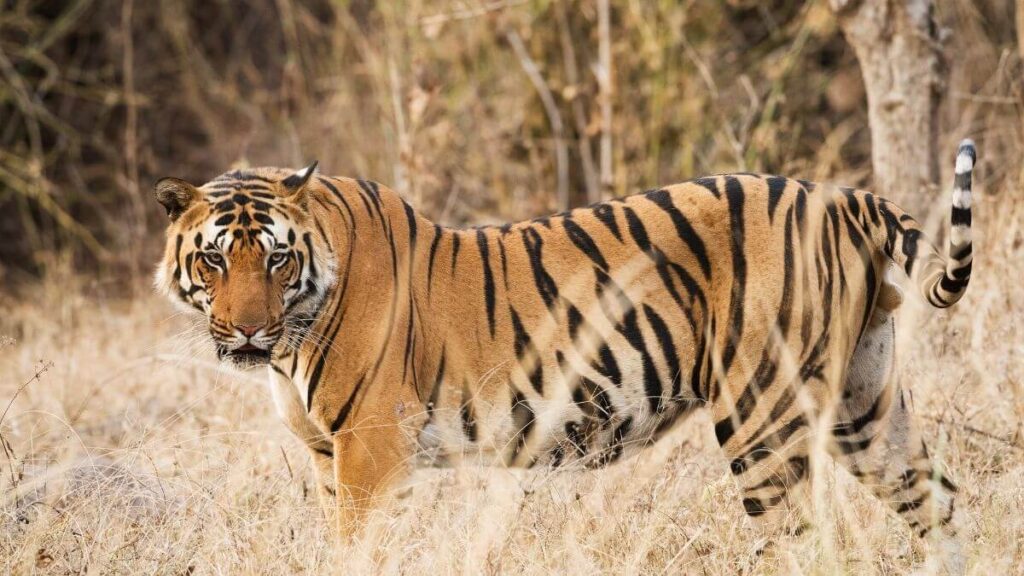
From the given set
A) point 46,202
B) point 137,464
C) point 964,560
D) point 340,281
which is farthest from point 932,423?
point 46,202

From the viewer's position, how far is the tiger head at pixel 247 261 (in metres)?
3.58

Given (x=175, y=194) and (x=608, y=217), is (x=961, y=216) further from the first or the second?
(x=175, y=194)

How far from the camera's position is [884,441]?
3850 mm

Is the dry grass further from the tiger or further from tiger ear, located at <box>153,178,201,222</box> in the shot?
tiger ear, located at <box>153,178,201,222</box>

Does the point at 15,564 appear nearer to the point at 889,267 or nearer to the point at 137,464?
the point at 137,464

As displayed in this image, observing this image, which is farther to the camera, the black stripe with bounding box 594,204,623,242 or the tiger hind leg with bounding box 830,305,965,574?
the black stripe with bounding box 594,204,623,242

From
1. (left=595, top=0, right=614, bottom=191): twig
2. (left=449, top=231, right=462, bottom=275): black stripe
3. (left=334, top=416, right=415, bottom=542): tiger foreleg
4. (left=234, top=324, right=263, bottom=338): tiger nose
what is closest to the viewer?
(left=234, top=324, right=263, bottom=338): tiger nose

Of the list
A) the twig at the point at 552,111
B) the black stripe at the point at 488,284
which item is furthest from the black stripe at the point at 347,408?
the twig at the point at 552,111

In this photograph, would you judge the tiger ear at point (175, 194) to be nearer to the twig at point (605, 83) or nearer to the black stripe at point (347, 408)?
the black stripe at point (347, 408)

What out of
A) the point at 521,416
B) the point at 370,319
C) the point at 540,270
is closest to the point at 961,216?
the point at 540,270

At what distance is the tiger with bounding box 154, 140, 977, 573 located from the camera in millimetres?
3662

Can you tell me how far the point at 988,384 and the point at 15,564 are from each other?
3523mm

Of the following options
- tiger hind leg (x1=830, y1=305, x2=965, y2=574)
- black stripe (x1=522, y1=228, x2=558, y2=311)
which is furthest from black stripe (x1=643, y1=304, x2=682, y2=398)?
tiger hind leg (x1=830, y1=305, x2=965, y2=574)

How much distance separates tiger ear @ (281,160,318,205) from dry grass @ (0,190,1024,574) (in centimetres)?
63
